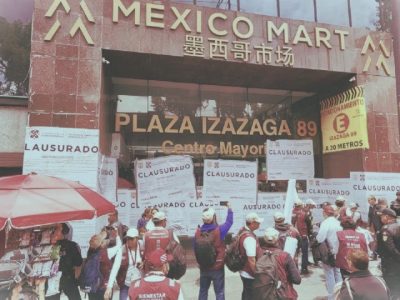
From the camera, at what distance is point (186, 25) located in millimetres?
9609

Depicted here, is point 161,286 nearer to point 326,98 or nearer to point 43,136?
point 43,136

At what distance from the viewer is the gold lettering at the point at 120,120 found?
35.8ft

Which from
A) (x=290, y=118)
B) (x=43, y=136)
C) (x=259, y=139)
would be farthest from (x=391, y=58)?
(x=43, y=136)

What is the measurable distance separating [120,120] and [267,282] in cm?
772

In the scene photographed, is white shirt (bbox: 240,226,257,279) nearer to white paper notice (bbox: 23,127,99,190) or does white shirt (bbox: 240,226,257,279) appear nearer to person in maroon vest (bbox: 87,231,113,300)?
person in maroon vest (bbox: 87,231,113,300)

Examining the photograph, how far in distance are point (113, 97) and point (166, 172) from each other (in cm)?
310

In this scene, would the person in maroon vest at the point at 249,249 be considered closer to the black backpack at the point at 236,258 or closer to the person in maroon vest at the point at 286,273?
the black backpack at the point at 236,258

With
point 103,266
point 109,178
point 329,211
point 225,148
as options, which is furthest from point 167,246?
point 225,148

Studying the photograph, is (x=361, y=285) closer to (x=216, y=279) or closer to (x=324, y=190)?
(x=216, y=279)

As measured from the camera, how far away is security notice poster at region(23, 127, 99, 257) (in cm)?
812

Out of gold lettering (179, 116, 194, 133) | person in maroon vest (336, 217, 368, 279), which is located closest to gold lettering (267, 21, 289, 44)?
gold lettering (179, 116, 194, 133)

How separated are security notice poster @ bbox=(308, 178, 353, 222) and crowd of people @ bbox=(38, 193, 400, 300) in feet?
14.5

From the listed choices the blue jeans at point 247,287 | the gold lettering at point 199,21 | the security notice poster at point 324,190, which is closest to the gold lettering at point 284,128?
the security notice poster at point 324,190

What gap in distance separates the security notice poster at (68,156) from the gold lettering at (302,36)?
19.6 ft
